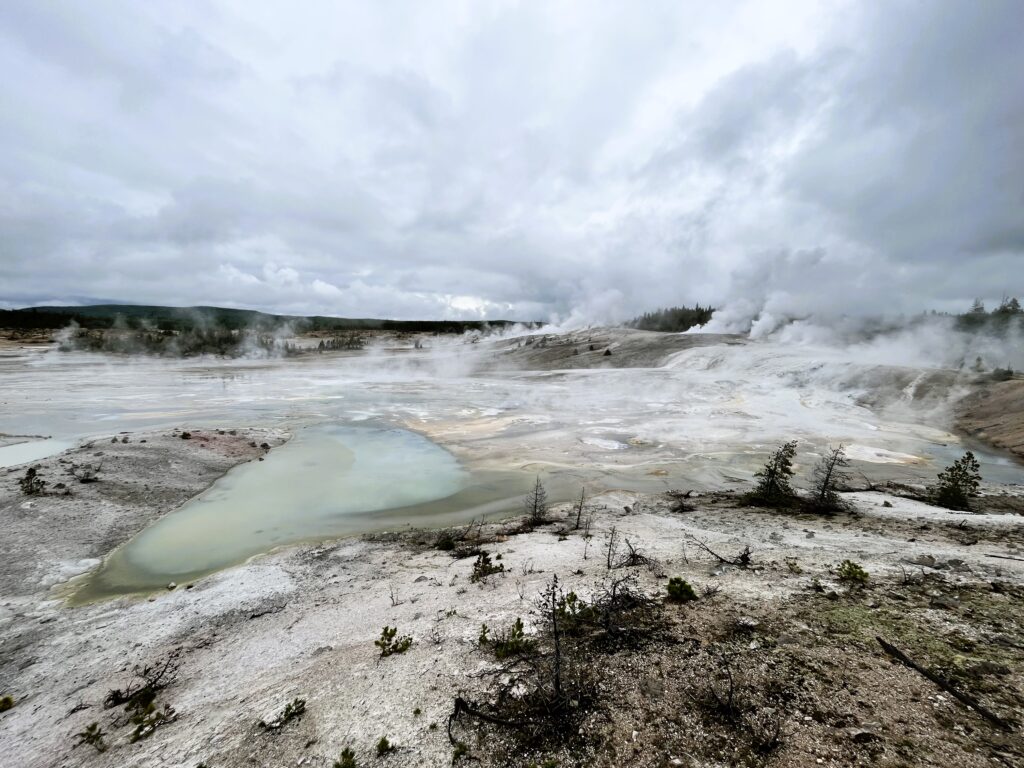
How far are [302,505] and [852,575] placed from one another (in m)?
11.2

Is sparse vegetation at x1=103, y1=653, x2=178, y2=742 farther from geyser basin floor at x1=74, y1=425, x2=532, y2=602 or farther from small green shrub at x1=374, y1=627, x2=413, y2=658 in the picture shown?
geyser basin floor at x1=74, y1=425, x2=532, y2=602

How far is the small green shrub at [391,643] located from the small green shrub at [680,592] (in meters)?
3.18

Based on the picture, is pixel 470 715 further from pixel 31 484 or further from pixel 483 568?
pixel 31 484

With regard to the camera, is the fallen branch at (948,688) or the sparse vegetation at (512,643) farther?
the sparse vegetation at (512,643)

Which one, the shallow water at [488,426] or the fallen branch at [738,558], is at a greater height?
the fallen branch at [738,558]

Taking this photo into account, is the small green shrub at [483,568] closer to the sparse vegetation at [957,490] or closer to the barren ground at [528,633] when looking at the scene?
the barren ground at [528,633]

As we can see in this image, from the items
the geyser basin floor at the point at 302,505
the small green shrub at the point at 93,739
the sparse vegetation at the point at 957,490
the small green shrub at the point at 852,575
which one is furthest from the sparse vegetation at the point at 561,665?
the sparse vegetation at the point at 957,490

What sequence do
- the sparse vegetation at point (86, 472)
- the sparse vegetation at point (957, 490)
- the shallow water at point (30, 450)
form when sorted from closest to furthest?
1. the sparse vegetation at point (957, 490)
2. the sparse vegetation at point (86, 472)
3. the shallow water at point (30, 450)

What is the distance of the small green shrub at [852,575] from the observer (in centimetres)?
587

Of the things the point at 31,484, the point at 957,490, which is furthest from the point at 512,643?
the point at 31,484

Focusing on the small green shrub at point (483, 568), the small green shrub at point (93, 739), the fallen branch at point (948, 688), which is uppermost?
the fallen branch at point (948, 688)

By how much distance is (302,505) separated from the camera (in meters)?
11.4

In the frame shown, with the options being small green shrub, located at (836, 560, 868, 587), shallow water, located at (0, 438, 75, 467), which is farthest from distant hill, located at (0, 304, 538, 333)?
small green shrub, located at (836, 560, 868, 587)

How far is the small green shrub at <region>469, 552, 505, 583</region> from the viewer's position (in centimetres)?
697
